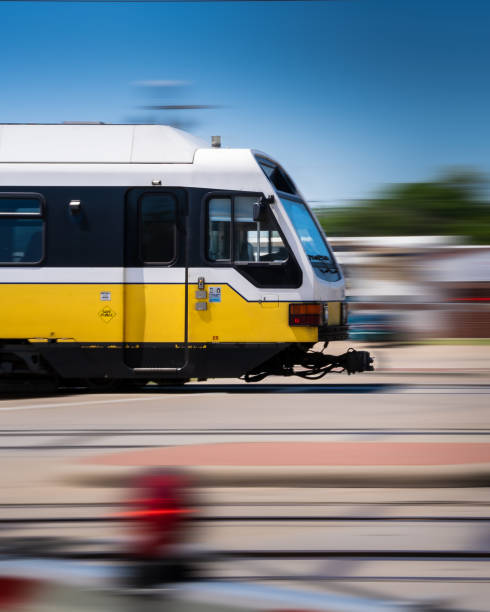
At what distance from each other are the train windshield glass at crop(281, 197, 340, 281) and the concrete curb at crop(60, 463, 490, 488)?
5.35 metres

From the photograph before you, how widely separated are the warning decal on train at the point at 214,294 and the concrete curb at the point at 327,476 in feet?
16.2

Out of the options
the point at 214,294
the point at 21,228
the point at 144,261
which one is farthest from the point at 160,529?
the point at 21,228

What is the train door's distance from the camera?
10594mm

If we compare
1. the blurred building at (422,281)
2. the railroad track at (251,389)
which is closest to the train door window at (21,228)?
the railroad track at (251,389)

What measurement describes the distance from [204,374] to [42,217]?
286 centimetres

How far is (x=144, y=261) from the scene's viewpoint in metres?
10.7

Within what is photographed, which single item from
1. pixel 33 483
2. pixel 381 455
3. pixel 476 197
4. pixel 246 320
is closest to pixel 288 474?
pixel 381 455

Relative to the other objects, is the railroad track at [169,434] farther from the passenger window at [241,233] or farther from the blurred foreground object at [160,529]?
the blurred foreground object at [160,529]

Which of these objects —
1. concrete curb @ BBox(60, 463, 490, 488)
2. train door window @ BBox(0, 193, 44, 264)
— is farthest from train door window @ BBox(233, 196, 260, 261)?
concrete curb @ BBox(60, 463, 490, 488)

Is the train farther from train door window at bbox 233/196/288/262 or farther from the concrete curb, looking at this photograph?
the concrete curb

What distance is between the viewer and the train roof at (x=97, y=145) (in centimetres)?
1075

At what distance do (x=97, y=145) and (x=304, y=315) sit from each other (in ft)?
11.2

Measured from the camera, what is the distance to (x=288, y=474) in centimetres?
573

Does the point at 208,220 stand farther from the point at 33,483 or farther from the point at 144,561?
the point at 144,561
